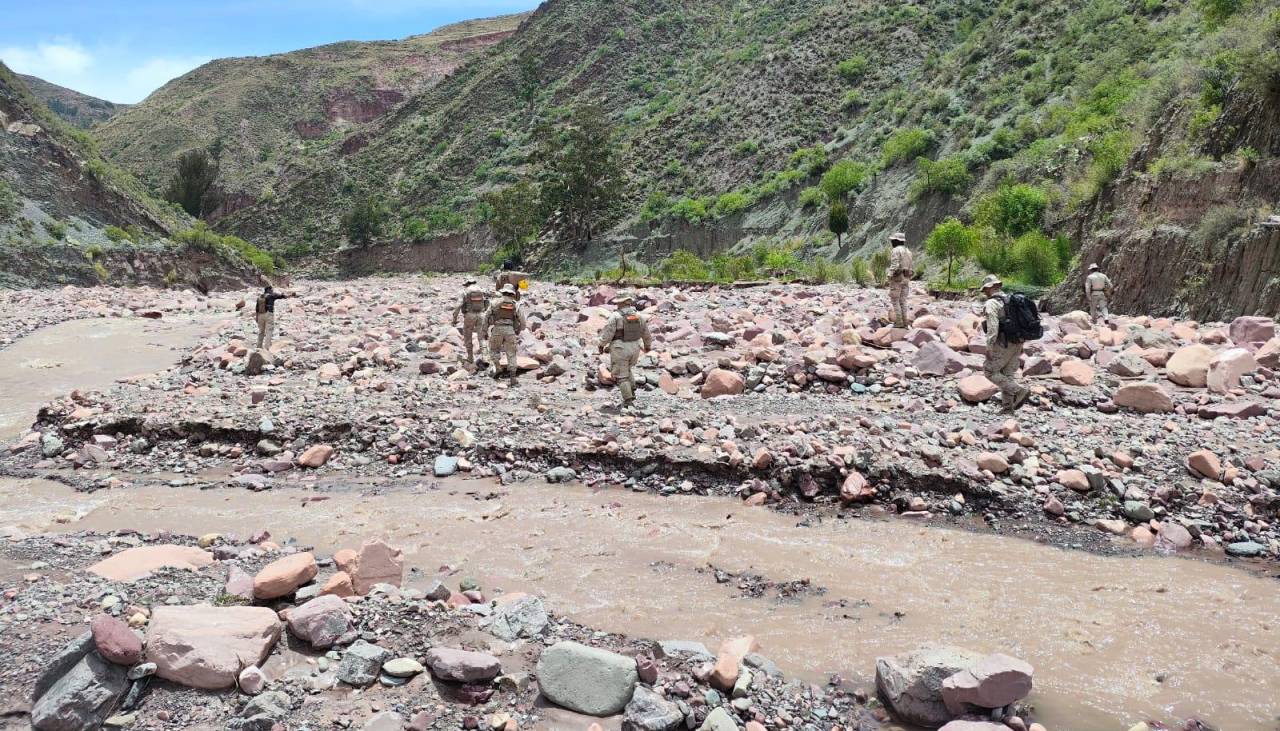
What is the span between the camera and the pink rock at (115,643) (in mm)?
3230

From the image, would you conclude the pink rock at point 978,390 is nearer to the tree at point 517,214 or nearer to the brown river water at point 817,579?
the brown river water at point 817,579

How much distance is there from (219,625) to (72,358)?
14.6m

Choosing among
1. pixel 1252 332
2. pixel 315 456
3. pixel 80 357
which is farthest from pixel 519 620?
pixel 80 357

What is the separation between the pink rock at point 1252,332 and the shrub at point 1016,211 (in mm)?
10822

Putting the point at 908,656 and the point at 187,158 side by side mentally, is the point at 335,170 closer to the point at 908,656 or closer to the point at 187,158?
the point at 187,158

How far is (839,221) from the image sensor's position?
30688mm

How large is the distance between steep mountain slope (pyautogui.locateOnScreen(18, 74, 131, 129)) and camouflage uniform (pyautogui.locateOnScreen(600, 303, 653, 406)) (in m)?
163

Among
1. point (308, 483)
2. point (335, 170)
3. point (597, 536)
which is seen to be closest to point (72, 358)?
point (308, 483)

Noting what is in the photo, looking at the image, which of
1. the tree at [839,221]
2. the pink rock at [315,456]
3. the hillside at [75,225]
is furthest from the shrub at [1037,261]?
the hillside at [75,225]

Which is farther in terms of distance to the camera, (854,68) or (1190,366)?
(854,68)

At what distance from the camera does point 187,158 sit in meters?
69.2

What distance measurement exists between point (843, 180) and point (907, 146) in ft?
9.37

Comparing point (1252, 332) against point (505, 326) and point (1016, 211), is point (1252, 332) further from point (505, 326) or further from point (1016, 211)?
point (1016, 211)

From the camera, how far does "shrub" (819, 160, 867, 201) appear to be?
32.8 meters
